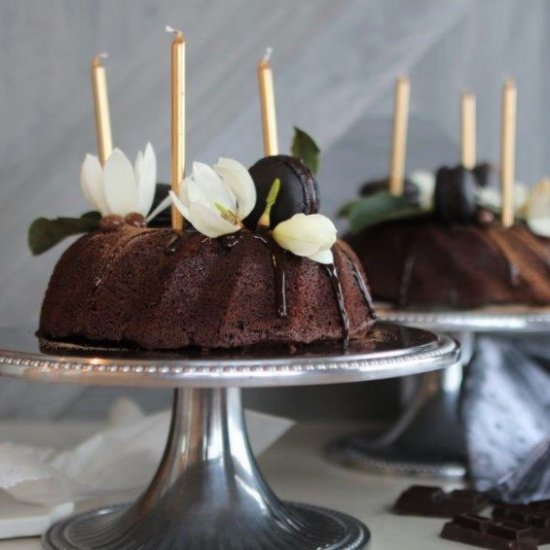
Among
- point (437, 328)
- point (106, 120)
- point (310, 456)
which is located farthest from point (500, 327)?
point (106, 120)

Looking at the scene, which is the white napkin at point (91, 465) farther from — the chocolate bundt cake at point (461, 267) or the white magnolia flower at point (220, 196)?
the white magnolia flower at point (220, 196)

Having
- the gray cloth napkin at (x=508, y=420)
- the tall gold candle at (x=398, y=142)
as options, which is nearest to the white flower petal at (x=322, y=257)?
the gray cloth napkin at (x=508, y=420)

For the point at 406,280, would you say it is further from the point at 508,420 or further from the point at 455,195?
the point at 508,420

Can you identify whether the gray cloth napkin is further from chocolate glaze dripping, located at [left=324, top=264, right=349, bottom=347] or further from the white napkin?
chocolate glaze dripping, located at [left=324, top=264, right=349, bottom=347]

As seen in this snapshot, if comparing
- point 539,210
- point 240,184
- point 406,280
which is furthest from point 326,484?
point 240,184

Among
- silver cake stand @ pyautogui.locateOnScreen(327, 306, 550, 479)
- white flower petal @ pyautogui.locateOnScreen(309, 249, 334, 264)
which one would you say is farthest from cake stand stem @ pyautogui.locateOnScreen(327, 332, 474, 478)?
white flower petal @ pyautogui.locateOnScreen(309, 249, 334, 264)

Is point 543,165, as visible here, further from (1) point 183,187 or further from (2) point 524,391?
(1) point 183,187
